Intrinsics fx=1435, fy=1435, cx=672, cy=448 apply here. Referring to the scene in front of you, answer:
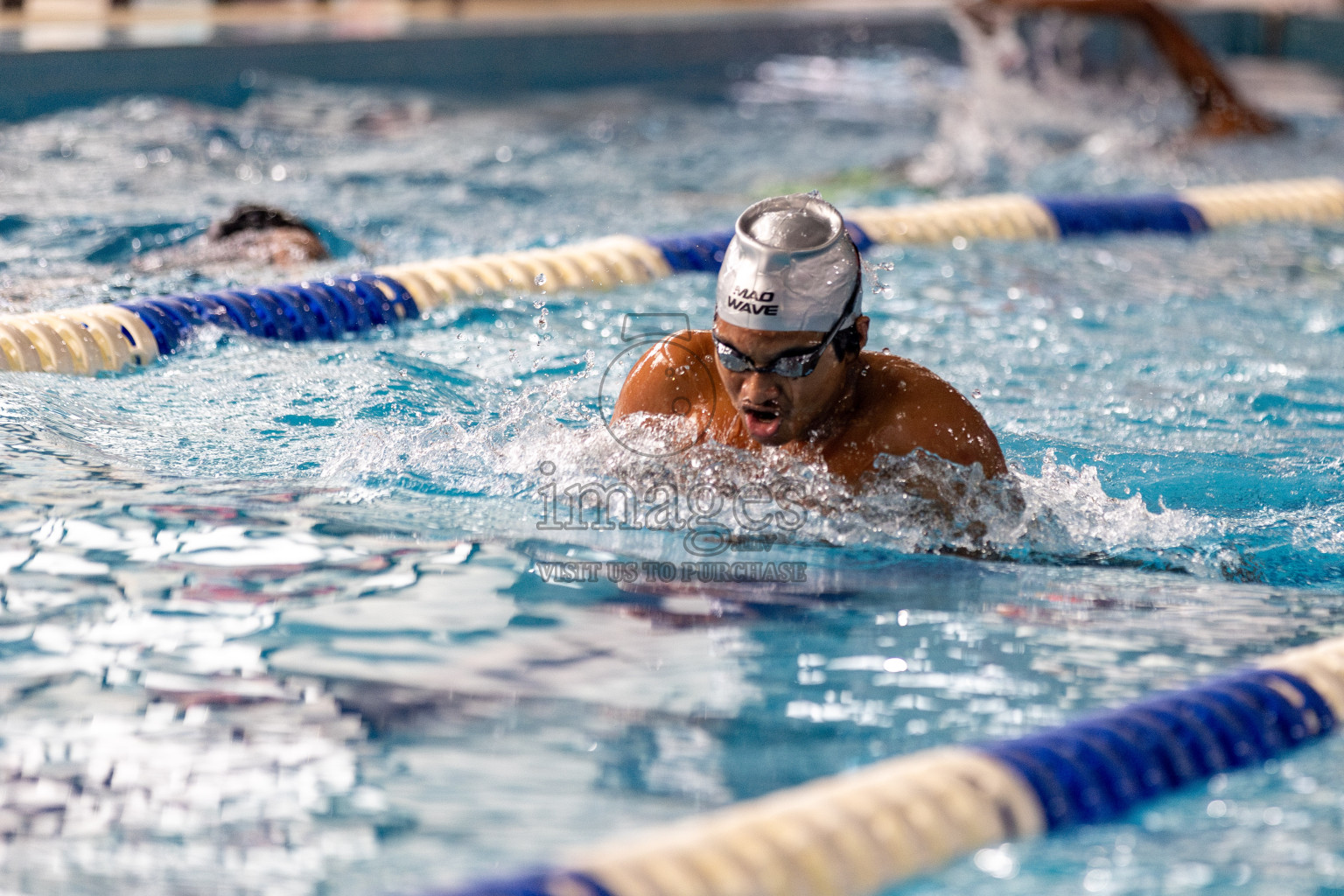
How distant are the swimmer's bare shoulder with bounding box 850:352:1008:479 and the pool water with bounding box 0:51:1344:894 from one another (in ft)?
0.15

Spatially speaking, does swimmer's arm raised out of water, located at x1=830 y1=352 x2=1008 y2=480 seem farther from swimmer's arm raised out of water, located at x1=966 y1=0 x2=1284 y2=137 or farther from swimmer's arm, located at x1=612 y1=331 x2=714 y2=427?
swimmer's arm raised out of water, located at x1=966 y1=0 x2=1284 y2=137

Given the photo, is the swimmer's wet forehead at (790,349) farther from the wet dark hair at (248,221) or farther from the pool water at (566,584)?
the wet dark hair at (248,221)

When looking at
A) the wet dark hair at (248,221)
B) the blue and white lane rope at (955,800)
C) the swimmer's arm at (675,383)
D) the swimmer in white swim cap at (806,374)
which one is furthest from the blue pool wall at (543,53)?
the blue and white lane rope at (955,800)

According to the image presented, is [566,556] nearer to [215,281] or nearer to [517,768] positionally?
[517,768]

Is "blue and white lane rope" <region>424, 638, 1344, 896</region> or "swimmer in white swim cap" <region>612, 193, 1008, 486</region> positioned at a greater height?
"swimmer in white swim cap" <region>612, 193, 1008, 486</region>

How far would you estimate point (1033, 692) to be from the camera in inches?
78.0

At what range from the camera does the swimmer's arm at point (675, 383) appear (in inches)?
107

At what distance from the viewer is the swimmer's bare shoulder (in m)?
2.48

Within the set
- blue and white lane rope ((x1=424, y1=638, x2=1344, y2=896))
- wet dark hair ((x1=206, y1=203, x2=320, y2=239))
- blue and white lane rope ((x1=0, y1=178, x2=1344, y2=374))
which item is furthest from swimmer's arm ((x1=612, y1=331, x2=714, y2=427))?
wet dark hair ((x1=206, y1=203, x2=320, y2=239))

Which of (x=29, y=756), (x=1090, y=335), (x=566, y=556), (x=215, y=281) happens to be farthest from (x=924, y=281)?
(x=29, y=756)

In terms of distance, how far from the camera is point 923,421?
2.50m

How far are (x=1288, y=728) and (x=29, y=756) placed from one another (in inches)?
64.3

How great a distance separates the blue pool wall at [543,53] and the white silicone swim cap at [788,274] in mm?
5106

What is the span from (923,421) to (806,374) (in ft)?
0.80
